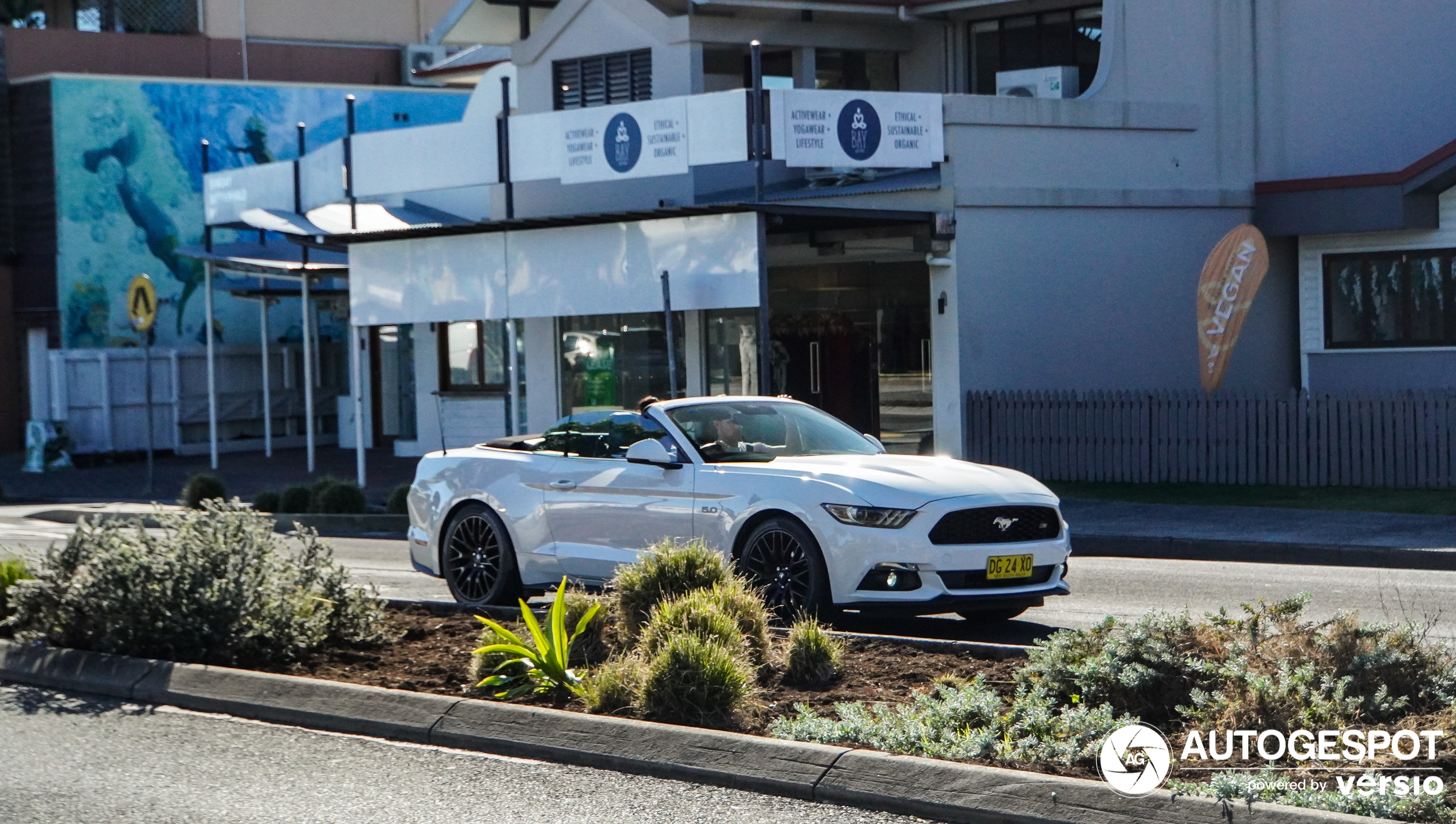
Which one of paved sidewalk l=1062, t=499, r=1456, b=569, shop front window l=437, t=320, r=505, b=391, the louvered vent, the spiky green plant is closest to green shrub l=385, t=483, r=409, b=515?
the louvered vent

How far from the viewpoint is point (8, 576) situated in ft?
34.2

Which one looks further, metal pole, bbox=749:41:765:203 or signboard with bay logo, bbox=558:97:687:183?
signboard with bay logo, bbox=558:97:687:183

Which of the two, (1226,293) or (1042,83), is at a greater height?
(1042,83)

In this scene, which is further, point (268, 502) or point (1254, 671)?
point (268, 502)

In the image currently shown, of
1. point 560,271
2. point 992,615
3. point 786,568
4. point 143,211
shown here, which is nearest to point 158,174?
point 143,211

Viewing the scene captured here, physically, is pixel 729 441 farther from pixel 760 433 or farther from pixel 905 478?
pixel 905 478

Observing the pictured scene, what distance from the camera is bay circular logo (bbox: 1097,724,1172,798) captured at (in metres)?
5.87

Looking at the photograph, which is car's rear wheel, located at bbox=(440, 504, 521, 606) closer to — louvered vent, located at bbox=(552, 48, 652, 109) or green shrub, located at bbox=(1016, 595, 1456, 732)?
green shrub, located at bbox=(1016, 595, 1456, 732)

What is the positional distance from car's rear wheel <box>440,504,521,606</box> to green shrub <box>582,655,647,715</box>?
387cm

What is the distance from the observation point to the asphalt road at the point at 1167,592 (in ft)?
34.6

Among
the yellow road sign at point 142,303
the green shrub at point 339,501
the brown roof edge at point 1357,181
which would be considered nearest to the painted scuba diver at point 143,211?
the yellow road sign at point 142,303

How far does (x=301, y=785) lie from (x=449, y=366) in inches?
885

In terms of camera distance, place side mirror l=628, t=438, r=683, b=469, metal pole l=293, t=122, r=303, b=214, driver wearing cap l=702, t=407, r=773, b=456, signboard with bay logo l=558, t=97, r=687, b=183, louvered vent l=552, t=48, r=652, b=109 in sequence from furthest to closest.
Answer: louvered vent l=552, t=48, r=652, b=109
metal pole l=293, t=122, r=303, b=214
signboard with bay logo l=558, t=97, r=687, b=183
driver wearing cap l=702, t=407, r=773, b=456
side mirror l=628, t=438, r=683, b=469

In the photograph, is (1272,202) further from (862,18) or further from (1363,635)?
(1363,635)
